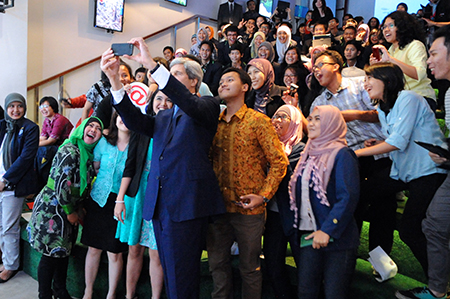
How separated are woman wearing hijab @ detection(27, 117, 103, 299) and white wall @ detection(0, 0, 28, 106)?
3.11 meters

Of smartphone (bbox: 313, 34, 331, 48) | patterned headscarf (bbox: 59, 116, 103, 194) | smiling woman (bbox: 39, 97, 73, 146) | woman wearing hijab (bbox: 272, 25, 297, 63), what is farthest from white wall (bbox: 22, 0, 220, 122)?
smartphone (bbox: 313, 34, 331, 48)

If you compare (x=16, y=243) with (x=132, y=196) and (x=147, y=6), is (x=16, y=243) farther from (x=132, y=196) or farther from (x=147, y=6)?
(x=147, y=6)

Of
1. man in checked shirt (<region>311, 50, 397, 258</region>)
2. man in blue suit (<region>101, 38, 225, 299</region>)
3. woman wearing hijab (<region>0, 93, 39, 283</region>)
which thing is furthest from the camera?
woman wearing hijab (<region>0, 93, 39, 283</region>)

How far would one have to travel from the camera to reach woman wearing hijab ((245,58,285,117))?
281cm

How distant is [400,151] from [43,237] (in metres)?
2.40

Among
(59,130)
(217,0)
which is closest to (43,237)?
(59,130)

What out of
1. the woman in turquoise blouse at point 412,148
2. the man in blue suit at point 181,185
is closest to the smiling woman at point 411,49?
the woman in turquoise blouse at point 412,148

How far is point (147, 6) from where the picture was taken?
319 inches

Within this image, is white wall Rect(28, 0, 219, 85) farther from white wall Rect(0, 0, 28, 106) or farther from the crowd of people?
the crowd of people

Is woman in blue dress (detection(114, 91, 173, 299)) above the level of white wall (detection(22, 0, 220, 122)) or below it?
below

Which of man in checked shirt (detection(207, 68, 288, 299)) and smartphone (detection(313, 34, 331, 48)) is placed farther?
smartphone (detection(313, 34, 331, 48))

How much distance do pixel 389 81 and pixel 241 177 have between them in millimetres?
1003

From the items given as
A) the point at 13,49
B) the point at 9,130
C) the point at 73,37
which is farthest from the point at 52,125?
the point at 73,37

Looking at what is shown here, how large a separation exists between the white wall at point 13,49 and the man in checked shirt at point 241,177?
13.8ft
